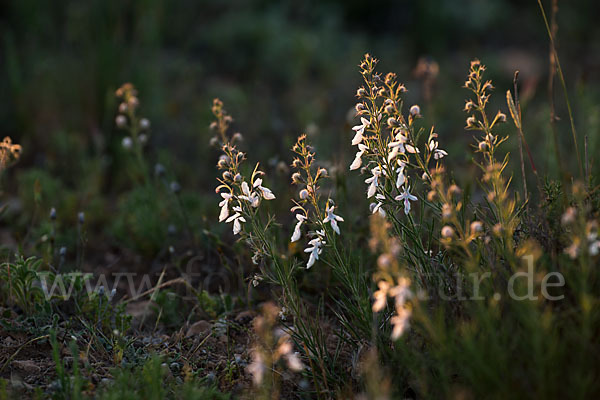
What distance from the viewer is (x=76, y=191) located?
4207 mm

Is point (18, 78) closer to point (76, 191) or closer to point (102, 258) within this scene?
point (76, 191)

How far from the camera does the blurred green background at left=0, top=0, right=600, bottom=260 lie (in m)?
4.15

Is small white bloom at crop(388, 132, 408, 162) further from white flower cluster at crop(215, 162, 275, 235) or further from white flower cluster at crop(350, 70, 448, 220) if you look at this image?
white flower cluster at crop(215, 162, 275, 235)

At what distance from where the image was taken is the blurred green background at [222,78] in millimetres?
4152

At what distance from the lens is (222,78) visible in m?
6.31

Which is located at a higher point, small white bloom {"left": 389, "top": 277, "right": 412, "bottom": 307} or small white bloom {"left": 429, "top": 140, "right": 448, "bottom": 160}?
small white bloom {"left": 429, "top": 140, "right": 448, "bottom": 160}

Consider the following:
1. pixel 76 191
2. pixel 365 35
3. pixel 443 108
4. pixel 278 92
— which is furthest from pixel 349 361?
pixel 365 35

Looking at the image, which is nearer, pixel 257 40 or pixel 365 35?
pixel 257 40

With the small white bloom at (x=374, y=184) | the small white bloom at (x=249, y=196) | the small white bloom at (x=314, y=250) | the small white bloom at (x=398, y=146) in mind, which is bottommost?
the small white bloom at (x=314, y=250)

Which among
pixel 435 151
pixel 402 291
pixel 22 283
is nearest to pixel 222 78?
pixel 22 283

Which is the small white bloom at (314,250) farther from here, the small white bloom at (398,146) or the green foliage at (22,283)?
the green foliage at (22,283)

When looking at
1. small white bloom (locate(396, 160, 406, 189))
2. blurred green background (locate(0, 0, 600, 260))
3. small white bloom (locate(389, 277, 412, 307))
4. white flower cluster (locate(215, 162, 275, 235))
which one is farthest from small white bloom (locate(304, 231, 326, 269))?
blurred green background (locate(0, 0, 600, 260))

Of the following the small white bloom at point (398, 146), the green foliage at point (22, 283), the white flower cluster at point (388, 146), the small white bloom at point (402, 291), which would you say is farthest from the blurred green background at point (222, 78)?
the small white bloom at point (402, 291)

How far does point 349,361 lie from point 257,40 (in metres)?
4.92
